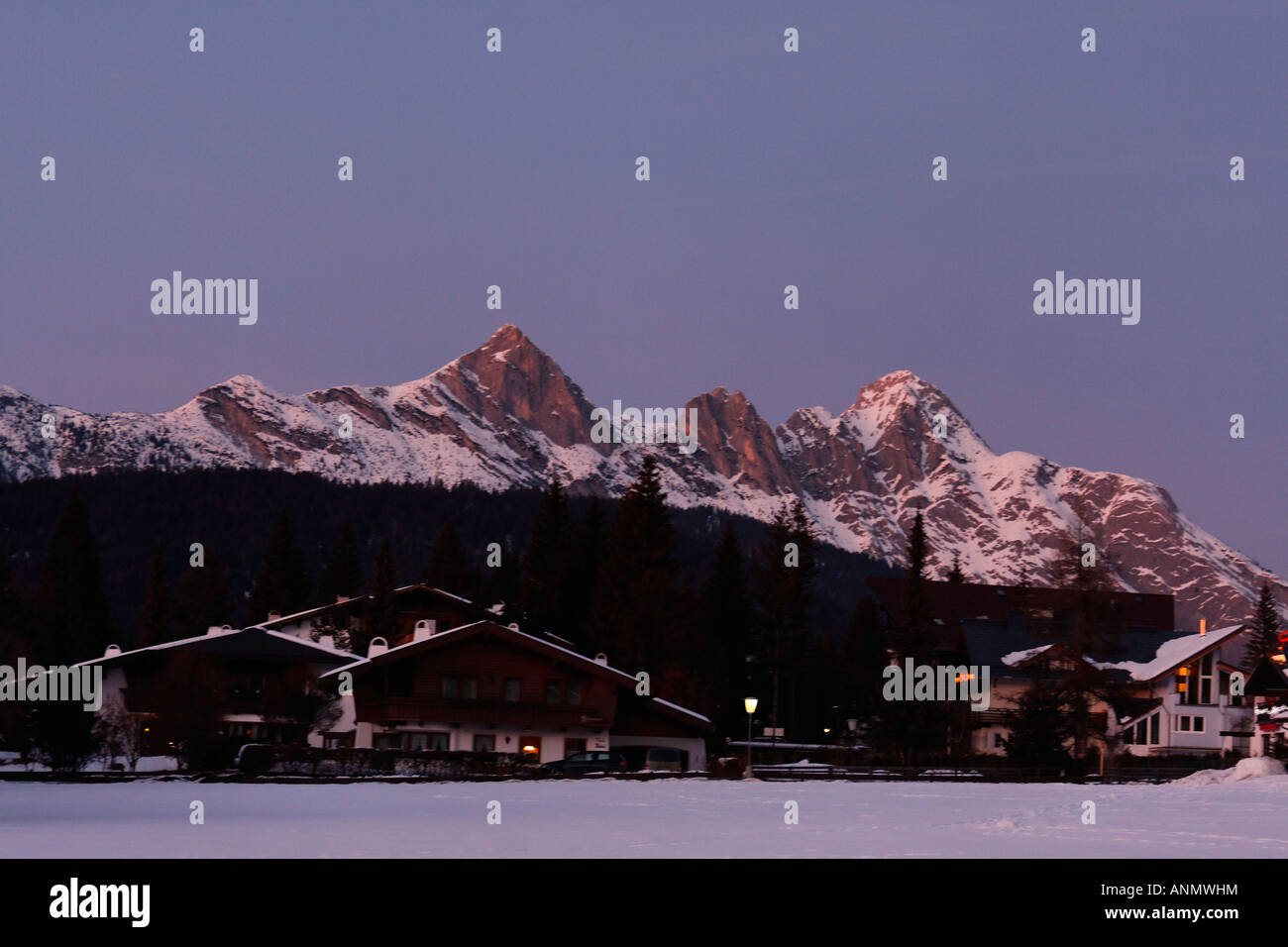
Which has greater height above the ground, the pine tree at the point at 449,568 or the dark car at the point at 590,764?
the pine tree at the point at 449,568

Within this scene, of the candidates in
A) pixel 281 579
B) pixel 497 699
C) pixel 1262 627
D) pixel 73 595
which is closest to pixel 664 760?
pixel 497 699

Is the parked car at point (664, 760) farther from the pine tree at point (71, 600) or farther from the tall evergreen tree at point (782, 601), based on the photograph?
the pine tree at point (71, 600)

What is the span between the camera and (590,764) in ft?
216

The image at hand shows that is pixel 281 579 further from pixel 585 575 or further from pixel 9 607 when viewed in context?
pixel 585 575

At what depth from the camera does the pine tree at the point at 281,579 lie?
443 ft

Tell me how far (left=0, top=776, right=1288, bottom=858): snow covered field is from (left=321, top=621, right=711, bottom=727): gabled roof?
24.4 meters

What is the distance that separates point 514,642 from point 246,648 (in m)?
13.1

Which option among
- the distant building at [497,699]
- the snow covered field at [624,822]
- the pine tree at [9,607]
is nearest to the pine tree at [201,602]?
the pine tree at [9,607]

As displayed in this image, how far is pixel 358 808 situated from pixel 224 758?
24.5m

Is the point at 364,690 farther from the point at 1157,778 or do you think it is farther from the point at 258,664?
the point at 1157,778

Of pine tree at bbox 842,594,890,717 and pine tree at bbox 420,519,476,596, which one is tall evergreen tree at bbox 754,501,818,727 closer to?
pine tree at bbox 842,594,890,717

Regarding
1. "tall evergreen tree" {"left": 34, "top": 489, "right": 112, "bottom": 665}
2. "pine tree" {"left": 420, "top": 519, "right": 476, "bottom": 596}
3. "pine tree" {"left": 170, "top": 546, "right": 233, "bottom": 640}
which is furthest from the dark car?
"pine tree" {"left": 170, "top": 546, "right": 233, "bottom": 640}

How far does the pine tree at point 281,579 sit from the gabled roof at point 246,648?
174 feet
